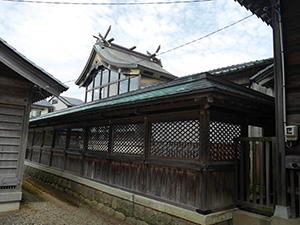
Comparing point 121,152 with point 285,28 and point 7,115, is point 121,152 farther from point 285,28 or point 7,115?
point 285,28

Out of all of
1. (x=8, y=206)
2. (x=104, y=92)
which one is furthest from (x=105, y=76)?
(x=8, y=206)

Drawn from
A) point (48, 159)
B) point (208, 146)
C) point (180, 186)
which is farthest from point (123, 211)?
point (48, 159)

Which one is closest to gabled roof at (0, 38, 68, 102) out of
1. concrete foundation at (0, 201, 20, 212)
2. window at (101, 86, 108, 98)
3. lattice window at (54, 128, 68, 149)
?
concrete foundation at (0, 201, 20, 212)

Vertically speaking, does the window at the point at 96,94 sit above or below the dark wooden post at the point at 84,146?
above

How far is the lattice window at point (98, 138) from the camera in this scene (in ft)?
25.5

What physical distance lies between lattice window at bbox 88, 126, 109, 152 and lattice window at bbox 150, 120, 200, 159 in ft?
7.84

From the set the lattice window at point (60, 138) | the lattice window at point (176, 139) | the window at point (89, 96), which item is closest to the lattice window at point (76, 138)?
the lattice window at point (60, 138)

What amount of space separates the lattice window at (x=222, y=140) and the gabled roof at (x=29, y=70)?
4.57 meters

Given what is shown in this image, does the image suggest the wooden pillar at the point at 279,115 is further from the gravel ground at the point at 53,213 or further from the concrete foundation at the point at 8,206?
the concrete foundation at the point at 8,206

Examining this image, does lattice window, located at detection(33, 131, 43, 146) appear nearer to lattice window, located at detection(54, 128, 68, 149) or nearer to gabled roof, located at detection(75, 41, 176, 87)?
lattice window, located at detection(54, 128, 68, 149)

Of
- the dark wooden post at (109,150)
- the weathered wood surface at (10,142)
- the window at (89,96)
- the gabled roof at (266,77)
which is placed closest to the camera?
the gabled roof at (266,77)

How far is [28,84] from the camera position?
22.7 ft

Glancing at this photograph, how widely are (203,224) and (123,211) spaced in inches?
108

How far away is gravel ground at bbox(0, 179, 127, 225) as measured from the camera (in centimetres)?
601
